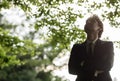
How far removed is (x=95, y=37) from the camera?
290 cm

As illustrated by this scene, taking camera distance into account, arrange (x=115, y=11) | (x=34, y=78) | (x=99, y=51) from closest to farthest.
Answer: (x=99, y=51), (x=115, y=11), (x=34, y=78)

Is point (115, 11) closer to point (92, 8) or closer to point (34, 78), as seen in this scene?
point (92, 8)

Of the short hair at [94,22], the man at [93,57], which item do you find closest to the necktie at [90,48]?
the man at [93,57]

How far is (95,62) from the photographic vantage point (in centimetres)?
285

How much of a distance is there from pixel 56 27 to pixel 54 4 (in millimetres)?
649

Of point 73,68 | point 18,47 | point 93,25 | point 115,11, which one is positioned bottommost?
point 73,68

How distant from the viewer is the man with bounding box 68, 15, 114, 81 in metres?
2.84

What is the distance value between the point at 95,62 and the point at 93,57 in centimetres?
6

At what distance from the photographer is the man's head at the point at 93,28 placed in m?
2.90

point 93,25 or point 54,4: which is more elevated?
point 54,4

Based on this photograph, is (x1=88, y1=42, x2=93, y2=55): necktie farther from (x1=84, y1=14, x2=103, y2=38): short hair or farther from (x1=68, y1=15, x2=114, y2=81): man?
(x1=84, y1=14, x2=103, y2=38): short hair

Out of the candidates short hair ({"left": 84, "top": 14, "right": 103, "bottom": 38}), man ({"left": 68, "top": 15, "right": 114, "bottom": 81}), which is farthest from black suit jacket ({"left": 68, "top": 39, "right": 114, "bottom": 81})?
short hair ({"left": 84, "top": 14, "right": 103, "bottom": 38})

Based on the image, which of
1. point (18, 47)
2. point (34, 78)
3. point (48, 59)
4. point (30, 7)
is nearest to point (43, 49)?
point (48, 59)

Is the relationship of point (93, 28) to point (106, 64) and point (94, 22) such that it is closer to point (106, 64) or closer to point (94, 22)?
point (94, 22)
